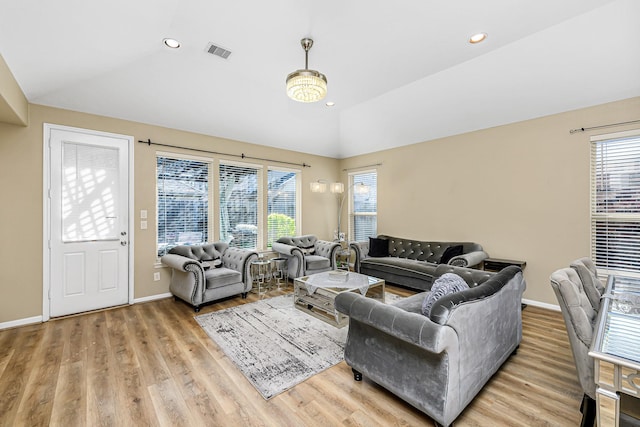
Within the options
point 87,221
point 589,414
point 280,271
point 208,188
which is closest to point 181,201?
point 208,188

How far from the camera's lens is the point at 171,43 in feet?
10.1

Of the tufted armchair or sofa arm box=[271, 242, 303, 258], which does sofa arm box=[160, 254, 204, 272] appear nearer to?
sofa arm box=[271, 242, 303, 258]

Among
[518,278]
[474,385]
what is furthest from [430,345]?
[518,278]

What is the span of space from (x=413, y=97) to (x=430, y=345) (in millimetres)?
3949

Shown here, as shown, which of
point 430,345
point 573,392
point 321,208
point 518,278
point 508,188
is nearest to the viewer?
point 430,345

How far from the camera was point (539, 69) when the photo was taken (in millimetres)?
3242

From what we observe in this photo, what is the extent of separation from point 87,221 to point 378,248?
473 centimetres

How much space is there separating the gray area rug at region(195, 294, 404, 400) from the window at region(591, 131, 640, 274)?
139 inches

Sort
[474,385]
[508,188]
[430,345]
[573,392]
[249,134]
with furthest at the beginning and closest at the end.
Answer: [249,134] → [508,188] → [573,392] → [474,385] → [430,345]

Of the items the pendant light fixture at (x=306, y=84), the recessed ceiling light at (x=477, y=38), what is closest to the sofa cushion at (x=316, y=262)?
the pendant light fixture at (x=306, y=84)

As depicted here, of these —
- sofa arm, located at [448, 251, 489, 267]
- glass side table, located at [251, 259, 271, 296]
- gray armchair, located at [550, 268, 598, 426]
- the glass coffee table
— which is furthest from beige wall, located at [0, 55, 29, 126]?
sofa arm, located at [448, 251, 489, 267]

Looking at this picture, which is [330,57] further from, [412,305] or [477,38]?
[412,305]

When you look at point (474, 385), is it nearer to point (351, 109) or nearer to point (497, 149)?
point (497, 149)

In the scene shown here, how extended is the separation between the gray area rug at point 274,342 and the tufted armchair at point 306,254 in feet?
3.66
